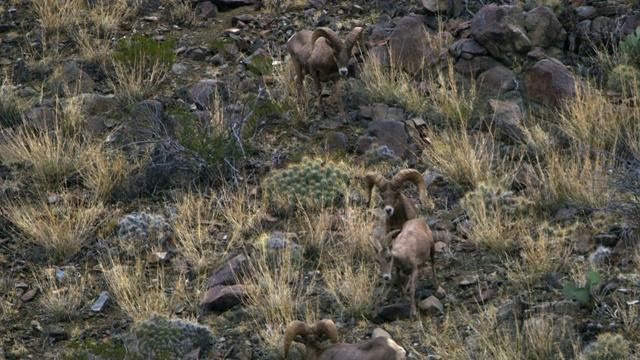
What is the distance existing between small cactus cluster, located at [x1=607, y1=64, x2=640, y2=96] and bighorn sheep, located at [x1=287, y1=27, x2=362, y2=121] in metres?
2.95

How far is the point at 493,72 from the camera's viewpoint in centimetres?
1333

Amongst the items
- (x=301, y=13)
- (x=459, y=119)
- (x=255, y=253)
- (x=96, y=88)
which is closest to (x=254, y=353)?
(x=255, y=253)

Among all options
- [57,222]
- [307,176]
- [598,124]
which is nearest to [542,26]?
[598,124]

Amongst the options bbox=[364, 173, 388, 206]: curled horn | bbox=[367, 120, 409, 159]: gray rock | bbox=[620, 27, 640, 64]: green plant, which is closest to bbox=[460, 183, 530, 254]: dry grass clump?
bbox=[364, 173, 388, 206]: curled horn

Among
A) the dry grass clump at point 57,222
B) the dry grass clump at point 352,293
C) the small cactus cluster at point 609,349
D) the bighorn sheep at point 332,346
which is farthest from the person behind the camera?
the dry grass clump at point 57,222

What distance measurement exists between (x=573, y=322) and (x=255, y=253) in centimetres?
322

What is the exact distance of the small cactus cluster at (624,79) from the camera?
1259 centimetres

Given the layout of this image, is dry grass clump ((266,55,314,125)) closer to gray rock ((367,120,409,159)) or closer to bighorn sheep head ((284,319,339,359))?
gray rock ((367,120,409,159))

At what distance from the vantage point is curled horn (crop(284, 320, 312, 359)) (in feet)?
28.4

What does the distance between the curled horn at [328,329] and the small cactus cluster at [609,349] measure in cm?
187

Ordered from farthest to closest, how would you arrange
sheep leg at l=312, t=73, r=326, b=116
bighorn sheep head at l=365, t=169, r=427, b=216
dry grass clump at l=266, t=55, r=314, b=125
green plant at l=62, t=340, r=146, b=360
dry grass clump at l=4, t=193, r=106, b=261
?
dry grass clump at l=266, t=55, r=314, b=125
sheep leg at l=312, t=73, r=326, b=116
dry grass clump at l=4, t=193, r=106, b=261
bighorn sheep head at l=365, t=169, r=427, b=216
green plant at l=62, t=340, r=146, b=360

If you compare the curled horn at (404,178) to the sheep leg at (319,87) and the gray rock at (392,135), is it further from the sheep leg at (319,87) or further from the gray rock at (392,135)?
the sheep leg at (319,87)

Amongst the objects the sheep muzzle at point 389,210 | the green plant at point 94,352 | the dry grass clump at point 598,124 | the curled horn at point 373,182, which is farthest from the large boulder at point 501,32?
the green plant at point 94,352

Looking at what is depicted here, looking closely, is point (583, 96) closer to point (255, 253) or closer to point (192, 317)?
point (255, 253)
